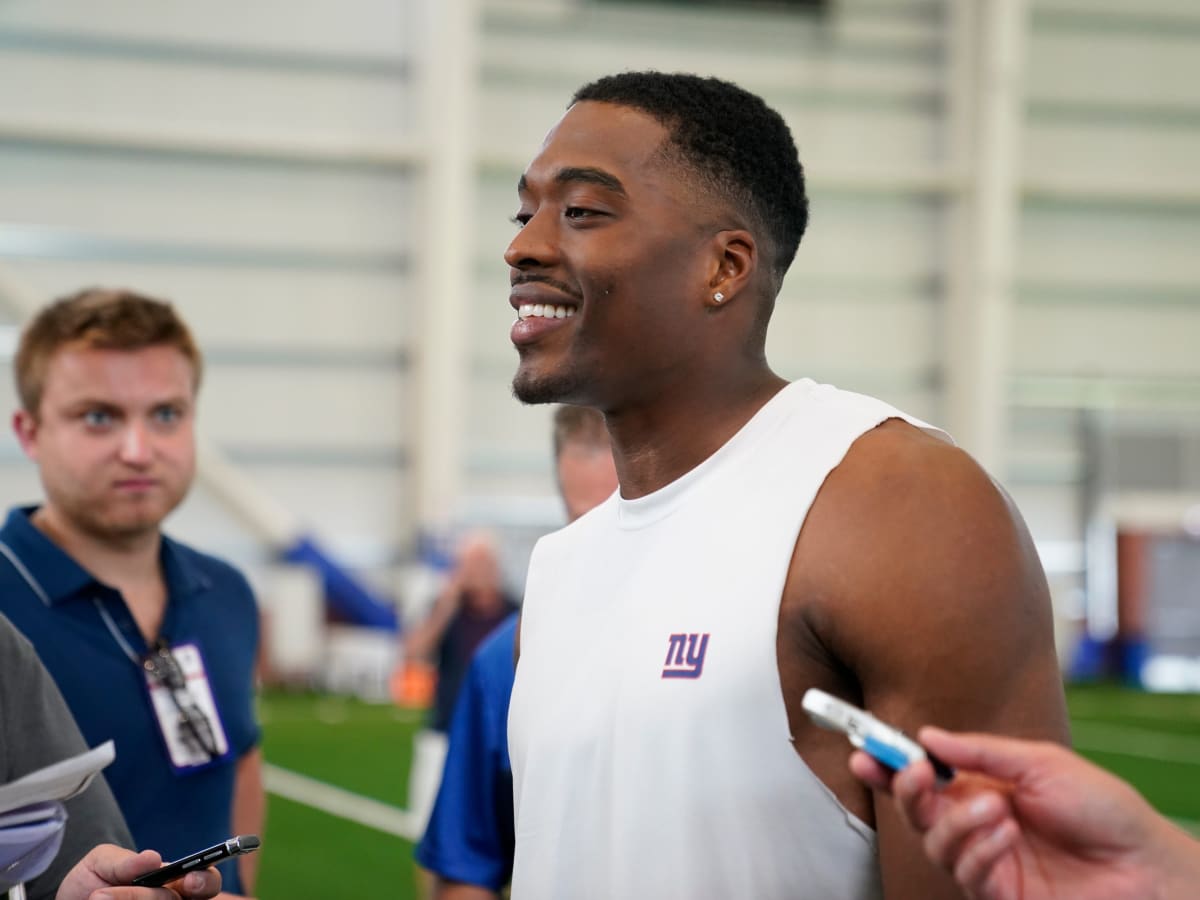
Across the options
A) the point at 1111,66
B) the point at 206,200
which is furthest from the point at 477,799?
the point at 1111,66

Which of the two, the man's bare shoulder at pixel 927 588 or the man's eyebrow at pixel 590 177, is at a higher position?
the man's eyebrow at pixel 590 177

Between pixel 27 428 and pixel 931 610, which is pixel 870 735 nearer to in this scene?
pixel 931 610

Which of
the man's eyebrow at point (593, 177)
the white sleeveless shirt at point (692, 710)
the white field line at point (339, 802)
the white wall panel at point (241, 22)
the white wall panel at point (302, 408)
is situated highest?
the white wall panel at point (241, 22)

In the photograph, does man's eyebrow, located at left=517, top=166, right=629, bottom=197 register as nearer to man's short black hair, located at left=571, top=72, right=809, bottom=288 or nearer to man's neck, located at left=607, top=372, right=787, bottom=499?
man's short black hair, located at left=571, top=72, right=809, bottom=288

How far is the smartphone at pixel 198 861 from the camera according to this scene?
1917mm

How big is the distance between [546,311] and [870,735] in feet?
3.14

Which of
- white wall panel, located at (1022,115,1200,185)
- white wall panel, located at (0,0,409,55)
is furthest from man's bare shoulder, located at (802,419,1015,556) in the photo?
white wall panel, located at (1022,115,1200,185)

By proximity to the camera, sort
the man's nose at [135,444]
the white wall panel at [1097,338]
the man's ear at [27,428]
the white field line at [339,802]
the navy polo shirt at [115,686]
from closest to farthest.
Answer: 1. the navy polo shirt at [115,686]
2. the man's nose at [135,444]
3. the man's ear at [27,428]
4. the white field line at [339,802]
5. the white wall panel at [1097,338]

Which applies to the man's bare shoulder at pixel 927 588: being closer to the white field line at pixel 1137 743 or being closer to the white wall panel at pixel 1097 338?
the white field line at pixel 1137 743

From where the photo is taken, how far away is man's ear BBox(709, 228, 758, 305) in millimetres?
Answer: 2160

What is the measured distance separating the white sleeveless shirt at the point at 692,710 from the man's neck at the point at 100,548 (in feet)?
4.14

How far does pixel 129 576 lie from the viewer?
10.7 ft

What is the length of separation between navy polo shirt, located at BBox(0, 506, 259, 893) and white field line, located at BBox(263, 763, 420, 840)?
5.26 metres

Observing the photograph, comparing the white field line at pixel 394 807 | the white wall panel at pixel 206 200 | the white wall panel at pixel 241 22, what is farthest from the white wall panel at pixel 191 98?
the white field line at pixel 394 807
